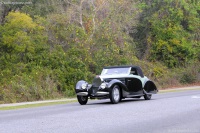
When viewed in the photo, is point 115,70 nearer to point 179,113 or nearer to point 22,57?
point 179,113

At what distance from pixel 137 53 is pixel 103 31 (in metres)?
7.94

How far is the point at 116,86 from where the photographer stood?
2066cm

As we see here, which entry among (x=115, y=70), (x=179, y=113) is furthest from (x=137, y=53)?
(x=179, y=113)

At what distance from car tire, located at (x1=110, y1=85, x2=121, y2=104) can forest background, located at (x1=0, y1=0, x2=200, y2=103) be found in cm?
803

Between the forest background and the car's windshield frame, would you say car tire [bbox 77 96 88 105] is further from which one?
the forest background

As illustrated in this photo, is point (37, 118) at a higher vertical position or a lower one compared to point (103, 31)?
lower

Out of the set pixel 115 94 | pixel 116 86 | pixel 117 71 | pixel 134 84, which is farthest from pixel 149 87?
pixel 115 94

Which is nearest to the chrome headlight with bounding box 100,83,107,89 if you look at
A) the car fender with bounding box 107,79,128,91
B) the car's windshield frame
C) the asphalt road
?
the car fender with bounding box 107,79,128,91

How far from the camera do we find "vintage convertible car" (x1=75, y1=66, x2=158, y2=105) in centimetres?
2030

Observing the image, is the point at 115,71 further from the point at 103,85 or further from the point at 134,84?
the point at 103,85

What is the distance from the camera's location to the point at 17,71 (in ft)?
98.9

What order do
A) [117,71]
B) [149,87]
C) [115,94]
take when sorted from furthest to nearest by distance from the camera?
1. [149,87]
2. [117,71]
3. [115,94]

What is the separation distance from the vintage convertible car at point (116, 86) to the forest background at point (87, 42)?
6.63m

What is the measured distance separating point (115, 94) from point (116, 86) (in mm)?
380
